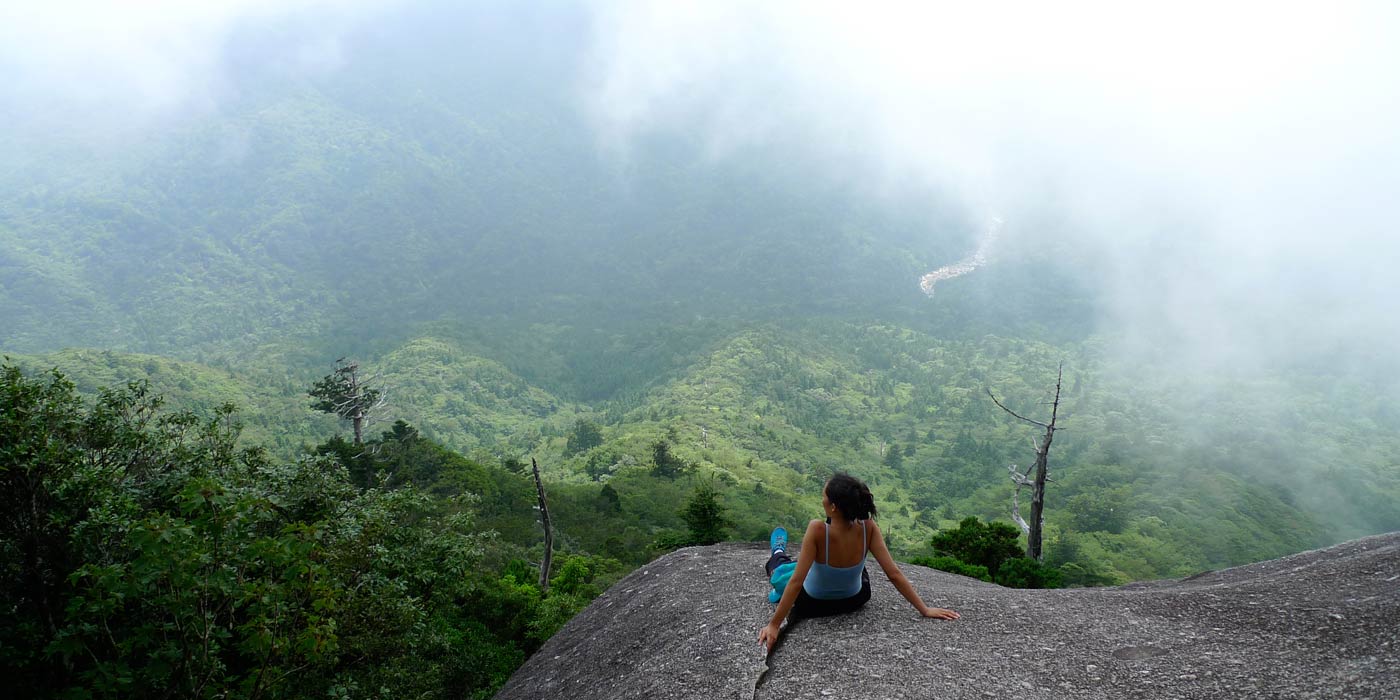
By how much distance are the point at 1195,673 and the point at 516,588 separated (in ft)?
103

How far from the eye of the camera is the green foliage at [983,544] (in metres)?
34.6

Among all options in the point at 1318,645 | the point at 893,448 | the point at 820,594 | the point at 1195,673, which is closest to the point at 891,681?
the point at 820,594

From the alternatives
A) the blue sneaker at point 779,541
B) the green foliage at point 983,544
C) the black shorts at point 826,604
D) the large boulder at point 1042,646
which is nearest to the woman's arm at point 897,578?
the large boulder at point 1042,646

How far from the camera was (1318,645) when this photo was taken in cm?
740

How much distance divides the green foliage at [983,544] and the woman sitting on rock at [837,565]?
90.6ft

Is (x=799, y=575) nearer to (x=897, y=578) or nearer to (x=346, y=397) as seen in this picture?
(x=897, y=578)

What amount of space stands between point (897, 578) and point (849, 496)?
145cm

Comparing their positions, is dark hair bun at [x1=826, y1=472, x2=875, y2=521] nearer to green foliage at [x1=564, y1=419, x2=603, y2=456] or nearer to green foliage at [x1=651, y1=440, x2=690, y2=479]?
green foliage at [x1=651, y1=440, x2=690, y2=479]

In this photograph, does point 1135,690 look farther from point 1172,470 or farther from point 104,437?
point 1172,470

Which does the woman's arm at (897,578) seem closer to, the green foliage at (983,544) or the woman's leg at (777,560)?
the woman's leg at (777,560)

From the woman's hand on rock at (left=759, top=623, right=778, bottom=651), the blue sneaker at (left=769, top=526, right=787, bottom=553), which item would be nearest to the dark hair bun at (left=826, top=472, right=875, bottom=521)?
the woman's hand on rock at (left=759, top=623, right=778, bottom=651)

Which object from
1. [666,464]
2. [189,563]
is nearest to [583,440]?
[666,464]

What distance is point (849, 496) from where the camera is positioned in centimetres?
775

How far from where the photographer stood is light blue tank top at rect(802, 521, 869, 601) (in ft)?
27.4
